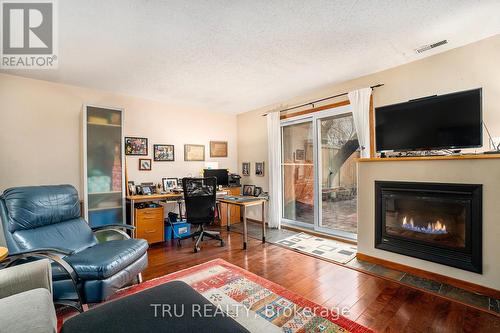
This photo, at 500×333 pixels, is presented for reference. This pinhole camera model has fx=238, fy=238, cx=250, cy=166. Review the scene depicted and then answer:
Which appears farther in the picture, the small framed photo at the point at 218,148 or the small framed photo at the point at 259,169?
the small framed photo at the point at 218,148

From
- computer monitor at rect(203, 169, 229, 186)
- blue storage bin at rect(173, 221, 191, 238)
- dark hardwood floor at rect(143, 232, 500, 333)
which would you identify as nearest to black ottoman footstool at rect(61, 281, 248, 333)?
dark hardwood floor at rect(143, 232, 500, 333)

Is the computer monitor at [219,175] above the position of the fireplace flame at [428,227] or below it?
above

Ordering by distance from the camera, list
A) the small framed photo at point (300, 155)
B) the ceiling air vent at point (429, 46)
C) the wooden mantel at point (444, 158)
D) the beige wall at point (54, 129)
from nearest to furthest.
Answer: the wooden mantel at point (444, 158) → the ceiling air vent at point (429, 46) → the beige wall at point (54, 129) → the small framed photo at point (300, 155)

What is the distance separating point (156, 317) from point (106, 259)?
1026 mm

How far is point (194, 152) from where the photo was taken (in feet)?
16.5

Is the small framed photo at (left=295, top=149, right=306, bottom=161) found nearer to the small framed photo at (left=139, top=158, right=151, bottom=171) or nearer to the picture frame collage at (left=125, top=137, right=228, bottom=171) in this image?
the picture frame collage at (left=125, top=137, right=228, bottom=171)

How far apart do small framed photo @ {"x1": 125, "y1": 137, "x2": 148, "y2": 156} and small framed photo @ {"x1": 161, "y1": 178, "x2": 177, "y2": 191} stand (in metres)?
0.60

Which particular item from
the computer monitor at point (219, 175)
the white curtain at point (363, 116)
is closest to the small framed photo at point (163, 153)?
the computer monitor at point (219, 175)

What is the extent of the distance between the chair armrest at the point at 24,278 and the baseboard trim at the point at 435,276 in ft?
10.4

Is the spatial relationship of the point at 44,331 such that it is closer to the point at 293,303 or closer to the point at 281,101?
the point at 293,303

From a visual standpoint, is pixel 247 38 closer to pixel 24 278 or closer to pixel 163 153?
pixel 24 278

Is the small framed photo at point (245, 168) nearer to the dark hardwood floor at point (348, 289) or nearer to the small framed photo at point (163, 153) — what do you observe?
the small framed photo at point (163, 153)

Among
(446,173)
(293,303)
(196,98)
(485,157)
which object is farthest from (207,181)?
(485,157)

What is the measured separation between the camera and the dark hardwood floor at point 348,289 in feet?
6.03
